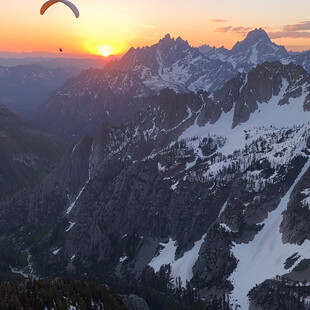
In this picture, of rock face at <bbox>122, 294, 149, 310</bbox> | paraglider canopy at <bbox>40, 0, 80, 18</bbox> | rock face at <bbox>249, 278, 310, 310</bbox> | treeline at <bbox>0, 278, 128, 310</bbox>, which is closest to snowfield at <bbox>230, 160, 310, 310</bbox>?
rock face at <bbox>249, 278, 310, 310</bbox>

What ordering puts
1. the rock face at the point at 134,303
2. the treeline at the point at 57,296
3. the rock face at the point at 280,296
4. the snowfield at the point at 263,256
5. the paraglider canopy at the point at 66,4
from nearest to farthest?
the paraglider canopy at the point at 66,4 < the treeline at the point at 57,296 < the rock face at the point at 134,303 < the rock face at the point at 280,296 < the snowfield at the point at 263,256

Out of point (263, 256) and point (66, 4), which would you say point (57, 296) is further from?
point (263, 256)

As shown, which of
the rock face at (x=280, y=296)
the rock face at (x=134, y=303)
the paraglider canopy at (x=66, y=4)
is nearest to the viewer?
the paraglider canopy at (x=66, y=4)

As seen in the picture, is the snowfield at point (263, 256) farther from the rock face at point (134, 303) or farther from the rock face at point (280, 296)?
the rock face at point (134, 303)

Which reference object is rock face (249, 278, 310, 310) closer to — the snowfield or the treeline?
the snowfield

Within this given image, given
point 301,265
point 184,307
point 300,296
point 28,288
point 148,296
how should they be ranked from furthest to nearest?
point 148,296, point 184,307, point 301,265, point 300,296, point 28,288

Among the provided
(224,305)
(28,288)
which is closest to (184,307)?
(224,305)

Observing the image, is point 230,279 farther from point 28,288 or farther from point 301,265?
point 28,288

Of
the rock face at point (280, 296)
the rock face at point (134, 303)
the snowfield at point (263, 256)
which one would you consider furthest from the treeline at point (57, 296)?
the snowfield at point (263, 256)

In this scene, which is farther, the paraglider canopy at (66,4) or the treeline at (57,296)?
the treeline at (57,296)
